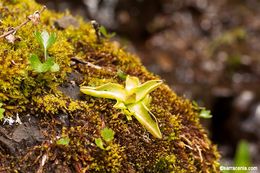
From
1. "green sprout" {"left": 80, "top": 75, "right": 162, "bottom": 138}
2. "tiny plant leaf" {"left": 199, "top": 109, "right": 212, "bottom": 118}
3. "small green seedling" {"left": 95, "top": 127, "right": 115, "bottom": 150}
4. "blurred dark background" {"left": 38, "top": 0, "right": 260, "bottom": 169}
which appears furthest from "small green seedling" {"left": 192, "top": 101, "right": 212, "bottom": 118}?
"blurred dark background" {"left": 38, "top": 0, "right": 260, "bottom": 169}

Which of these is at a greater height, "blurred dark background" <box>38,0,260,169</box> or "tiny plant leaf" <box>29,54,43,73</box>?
"blurred dark background" <box>38,0,260,169</box>

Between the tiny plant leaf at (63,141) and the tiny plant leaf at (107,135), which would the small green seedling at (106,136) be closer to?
the tiny plant leaf at (107,135)

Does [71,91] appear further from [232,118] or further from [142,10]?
[142,10]

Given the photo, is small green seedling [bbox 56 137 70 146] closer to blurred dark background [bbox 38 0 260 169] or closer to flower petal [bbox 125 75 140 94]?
flower petal [bbox 125 75 140 94]

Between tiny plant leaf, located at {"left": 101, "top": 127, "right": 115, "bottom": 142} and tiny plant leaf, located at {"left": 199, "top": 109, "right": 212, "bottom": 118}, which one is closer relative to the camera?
tiny plant leaf, located at {"left": 101, "top": 127, "right": 115, "bottom": 142}

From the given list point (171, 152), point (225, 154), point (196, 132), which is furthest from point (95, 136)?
point (225, 154)

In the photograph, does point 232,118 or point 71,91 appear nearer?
point 71,91

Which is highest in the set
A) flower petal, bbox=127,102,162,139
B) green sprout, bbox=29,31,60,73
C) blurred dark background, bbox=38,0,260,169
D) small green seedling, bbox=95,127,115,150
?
blurred dark background, bbox=38,0,260,169
